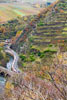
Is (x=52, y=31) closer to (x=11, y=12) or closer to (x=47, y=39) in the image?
(x=47, y=39)

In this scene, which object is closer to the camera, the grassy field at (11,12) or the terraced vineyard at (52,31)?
the terraced vineyard at (52,31)

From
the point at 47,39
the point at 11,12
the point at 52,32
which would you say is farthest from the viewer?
the point at 11,12

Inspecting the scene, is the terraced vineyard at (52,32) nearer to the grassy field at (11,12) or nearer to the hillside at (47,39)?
the hillside at (47,39)

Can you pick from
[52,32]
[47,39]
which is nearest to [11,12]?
[52,32]

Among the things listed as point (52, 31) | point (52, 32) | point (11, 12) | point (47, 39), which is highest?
point (52, 31)

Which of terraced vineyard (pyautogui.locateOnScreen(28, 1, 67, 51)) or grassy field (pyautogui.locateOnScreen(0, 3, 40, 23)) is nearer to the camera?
terraced vineyard (pyautogui.locateOnScreen(28, 1, 67, 51))

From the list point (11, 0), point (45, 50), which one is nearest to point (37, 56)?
point (45, 50)

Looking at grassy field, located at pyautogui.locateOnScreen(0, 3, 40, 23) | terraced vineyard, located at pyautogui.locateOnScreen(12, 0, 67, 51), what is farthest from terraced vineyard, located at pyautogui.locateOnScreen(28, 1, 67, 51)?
grassy field, located at pyautogui.locateOnScreen(0, 3, 40, 23)

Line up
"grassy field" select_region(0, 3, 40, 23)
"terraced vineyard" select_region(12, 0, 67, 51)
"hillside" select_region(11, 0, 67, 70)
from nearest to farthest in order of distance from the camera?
1. "hillside" select_region(11, 0, 67, 70)
2. "terraced vineyard" select_region(12, 0, 67, 51)
3. "grassy field" select_region(0, 3, 40, 23)

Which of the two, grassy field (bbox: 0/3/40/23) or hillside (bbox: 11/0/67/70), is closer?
hillside (bbox: 11/0/67/70)

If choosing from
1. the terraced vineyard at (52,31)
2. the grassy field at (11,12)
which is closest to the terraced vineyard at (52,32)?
the terraced vineyard at (52,31)

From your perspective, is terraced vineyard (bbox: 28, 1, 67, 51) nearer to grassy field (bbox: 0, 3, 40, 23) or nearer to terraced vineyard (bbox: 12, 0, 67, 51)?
terraced vineyard (bbox: 12, 0, 67, 51)

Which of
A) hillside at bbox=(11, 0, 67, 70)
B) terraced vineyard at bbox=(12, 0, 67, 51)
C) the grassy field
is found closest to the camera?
hillside at bbox=(11, 0, 67, 70)
